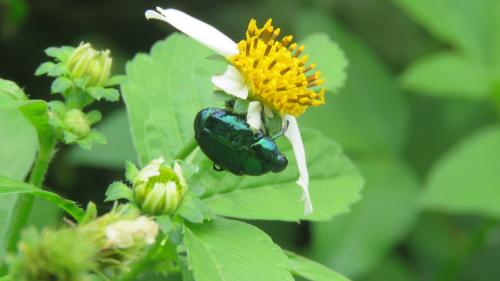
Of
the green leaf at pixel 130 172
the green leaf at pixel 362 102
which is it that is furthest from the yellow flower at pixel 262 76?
the green leaf at pixel 362 102

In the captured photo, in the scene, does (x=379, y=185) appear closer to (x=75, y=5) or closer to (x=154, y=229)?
(x=75, y=5)

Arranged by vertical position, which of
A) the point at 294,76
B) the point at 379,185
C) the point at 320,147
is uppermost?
the point at 294,76

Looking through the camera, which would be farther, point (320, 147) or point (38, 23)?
point (38, 23)

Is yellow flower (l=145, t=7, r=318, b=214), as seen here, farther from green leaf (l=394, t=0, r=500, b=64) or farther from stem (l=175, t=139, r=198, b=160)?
green leaf (l=394, t=0, r=500, b=64)

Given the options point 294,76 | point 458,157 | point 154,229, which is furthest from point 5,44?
point 154,229

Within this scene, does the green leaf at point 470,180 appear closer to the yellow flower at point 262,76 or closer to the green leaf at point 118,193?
the yellow flower at point 262,76
